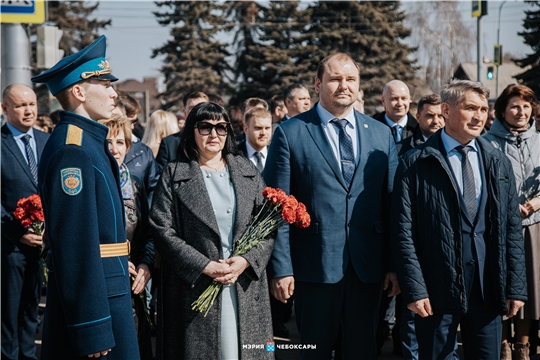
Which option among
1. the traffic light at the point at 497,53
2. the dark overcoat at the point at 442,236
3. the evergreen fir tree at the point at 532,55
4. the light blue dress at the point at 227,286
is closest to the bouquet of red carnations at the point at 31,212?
the light blue dress at the point at 227,286

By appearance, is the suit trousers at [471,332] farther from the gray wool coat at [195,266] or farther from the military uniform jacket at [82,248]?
the military uniform jacket at [82,248]

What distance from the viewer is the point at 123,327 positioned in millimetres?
3193

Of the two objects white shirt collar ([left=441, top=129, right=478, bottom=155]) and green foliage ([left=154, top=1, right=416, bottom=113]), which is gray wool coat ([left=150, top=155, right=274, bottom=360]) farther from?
green foliage ([left=154, top=1, right=416, bottom=113])

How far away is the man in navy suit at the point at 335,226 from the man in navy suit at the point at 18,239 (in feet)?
7.93

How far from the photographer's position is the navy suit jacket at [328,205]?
421cm

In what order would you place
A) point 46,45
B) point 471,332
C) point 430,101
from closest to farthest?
1. point 471,332
2. point 430,101
3. point 46,45

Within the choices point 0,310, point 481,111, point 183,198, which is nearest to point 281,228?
point 183,198

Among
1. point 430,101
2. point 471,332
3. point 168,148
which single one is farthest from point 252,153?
point 471,332

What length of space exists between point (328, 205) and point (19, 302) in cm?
310

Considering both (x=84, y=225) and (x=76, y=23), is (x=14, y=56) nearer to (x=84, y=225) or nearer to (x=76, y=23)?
(x=84, y=225)

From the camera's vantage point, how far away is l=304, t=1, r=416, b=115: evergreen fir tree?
37125mm

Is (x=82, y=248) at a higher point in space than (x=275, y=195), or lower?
lower

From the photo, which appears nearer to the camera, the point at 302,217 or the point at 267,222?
the point at 302,217

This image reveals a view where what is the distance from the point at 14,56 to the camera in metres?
6.70
